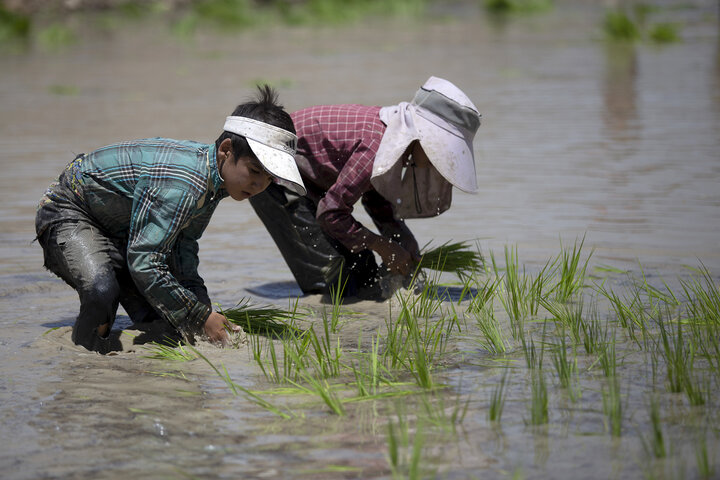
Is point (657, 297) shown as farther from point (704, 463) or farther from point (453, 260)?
point (704, 463)

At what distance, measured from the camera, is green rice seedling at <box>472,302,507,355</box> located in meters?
3.40

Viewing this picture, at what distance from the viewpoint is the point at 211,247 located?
5.41 metres

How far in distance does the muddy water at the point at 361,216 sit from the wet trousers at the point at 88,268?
12 cm

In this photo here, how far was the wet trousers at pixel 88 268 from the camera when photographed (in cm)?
344

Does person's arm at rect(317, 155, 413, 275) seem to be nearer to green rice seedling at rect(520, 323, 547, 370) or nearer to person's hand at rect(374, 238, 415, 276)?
person's hand at rect(374, 238, 415, 276)

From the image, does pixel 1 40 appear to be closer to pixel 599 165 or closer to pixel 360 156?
pixel 599 165

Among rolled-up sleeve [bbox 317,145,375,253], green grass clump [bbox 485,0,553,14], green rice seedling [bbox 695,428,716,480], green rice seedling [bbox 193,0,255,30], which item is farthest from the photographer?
green grass clump [bbox 485,0,553,14]

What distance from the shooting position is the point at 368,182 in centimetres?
400

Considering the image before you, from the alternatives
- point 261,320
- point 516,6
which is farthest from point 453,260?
point 516,6

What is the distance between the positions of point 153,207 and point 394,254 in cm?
127

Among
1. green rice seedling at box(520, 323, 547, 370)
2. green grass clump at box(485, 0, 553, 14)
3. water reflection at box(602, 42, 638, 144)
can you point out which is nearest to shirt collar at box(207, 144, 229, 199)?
green rice seedling at box(520, 323, 547, 370)

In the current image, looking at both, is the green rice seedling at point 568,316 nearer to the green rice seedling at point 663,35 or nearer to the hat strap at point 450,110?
the hat strap at point 450,110

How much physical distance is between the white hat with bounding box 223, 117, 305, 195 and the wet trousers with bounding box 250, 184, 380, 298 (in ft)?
3.17

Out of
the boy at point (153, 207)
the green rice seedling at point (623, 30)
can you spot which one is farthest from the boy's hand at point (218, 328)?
the green rice seedling at point (623, 30)
